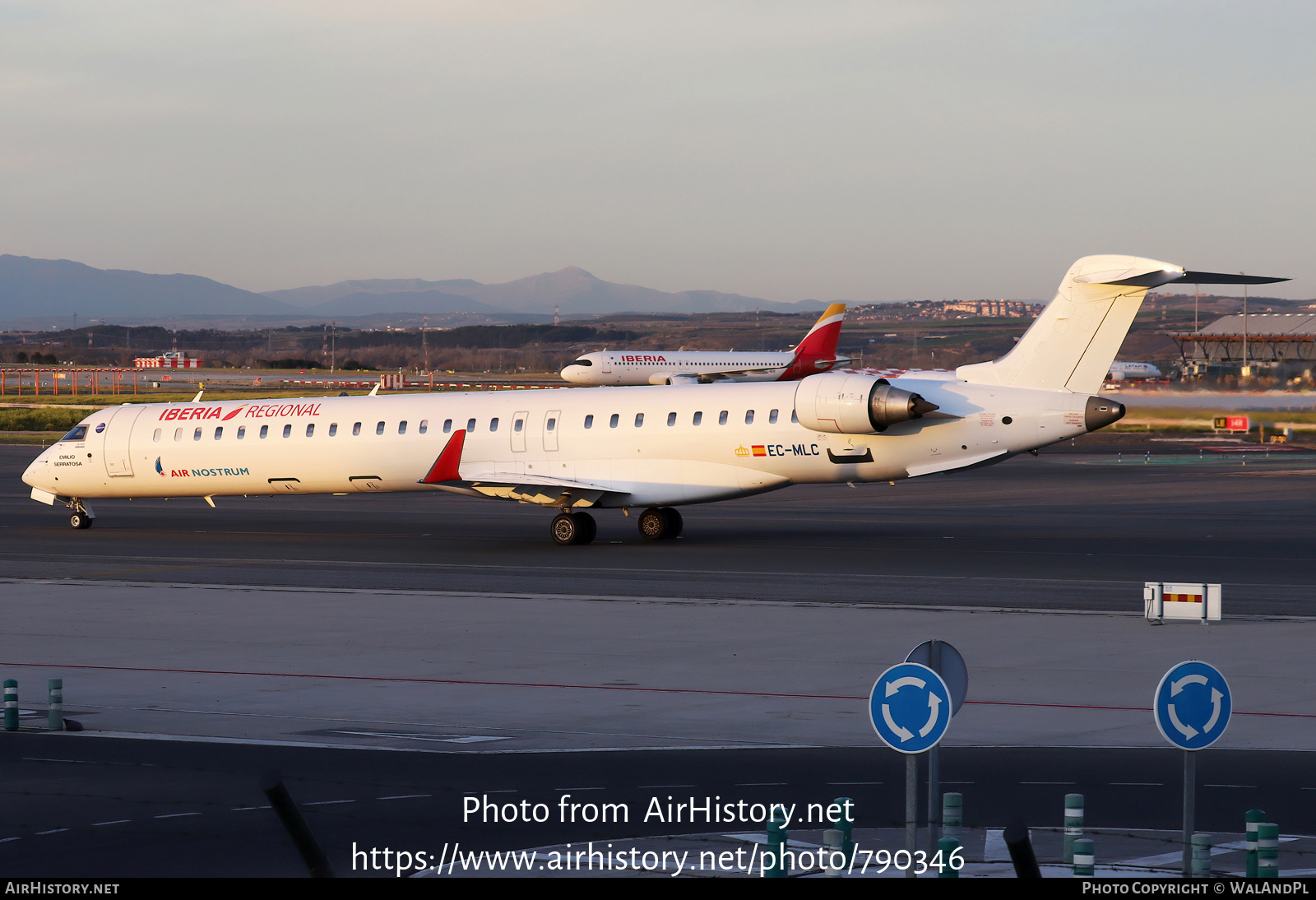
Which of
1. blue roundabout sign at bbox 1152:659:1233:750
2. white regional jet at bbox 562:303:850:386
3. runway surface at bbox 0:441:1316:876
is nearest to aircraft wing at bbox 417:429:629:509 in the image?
runway surface at bbox 0:441:1316:876

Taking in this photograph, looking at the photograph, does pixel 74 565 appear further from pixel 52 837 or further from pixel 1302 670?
pixel 1302 670


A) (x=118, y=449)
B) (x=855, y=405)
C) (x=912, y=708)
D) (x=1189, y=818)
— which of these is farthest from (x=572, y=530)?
(x=1189, y=818)

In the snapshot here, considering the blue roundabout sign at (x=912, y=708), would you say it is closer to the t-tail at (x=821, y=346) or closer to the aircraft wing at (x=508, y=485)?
the aircraft wing at (x=508, y=485)

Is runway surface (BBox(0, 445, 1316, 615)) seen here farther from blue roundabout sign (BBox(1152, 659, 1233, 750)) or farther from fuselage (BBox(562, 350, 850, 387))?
fuselage (BBox(562, 350, 850, 387))

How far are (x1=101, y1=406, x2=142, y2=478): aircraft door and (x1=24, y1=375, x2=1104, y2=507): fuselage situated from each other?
0.04 meters

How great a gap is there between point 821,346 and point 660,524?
42.5 metres

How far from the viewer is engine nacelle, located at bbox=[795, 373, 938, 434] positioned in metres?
27.0

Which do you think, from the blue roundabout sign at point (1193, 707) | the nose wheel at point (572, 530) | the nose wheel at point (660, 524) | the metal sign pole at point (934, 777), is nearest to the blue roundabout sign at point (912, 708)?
the metal sign pole at point (934, 777)

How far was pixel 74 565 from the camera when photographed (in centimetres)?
2694

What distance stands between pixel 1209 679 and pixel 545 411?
73.6ft

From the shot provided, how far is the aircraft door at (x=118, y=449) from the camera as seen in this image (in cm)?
3359

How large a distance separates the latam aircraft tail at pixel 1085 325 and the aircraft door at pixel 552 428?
884 cm
